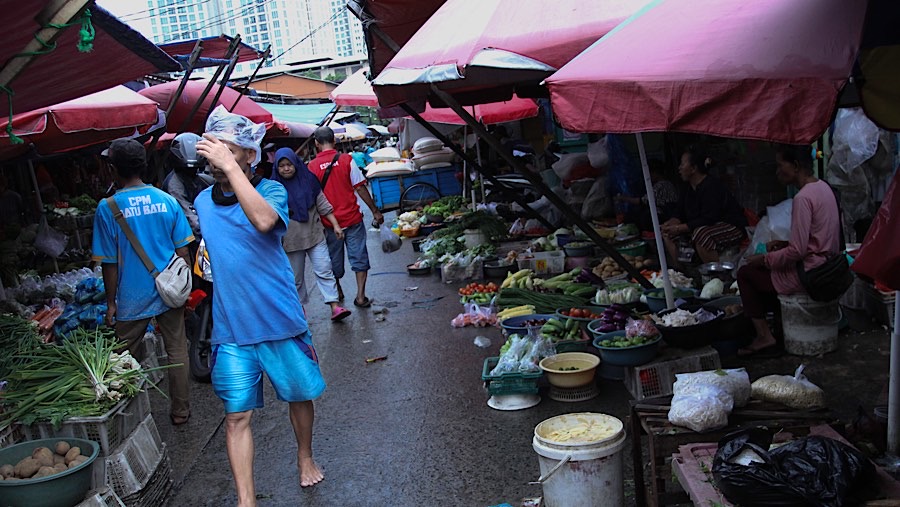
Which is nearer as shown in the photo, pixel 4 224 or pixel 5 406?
pixel 5 406

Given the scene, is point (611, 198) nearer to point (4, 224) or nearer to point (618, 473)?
point (618, 473)

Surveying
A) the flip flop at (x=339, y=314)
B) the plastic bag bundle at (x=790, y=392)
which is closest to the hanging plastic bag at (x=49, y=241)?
the flip flop at (x=339, y=314)

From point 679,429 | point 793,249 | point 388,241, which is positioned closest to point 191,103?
point 388,241

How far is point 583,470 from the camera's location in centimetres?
378

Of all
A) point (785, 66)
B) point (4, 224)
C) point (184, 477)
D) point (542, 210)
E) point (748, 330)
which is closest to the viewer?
point (785, 66)

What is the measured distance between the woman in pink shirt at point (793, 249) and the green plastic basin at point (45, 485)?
4.88 metres

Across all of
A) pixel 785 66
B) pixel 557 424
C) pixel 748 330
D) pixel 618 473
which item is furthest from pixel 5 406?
pixel 748 330

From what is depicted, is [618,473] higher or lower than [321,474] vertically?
higher

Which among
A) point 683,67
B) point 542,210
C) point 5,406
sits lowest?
point 542,210

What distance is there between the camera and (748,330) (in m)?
6.47

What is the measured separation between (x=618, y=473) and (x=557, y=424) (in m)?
0.41

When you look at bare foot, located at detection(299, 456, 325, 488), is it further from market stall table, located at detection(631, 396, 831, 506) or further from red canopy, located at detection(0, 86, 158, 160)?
red canopy, located at detection(0, 86, 158, 160)

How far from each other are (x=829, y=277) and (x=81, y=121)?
20.4 feet

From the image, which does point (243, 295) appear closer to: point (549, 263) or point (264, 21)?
point (549, 263)
